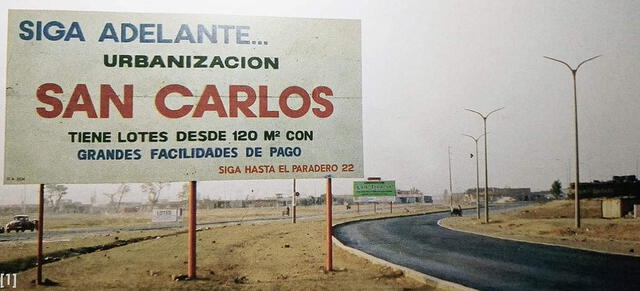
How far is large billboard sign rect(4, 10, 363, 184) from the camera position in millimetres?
10609

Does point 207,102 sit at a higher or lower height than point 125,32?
lower

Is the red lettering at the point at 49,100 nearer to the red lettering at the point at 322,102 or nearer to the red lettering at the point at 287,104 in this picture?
the red lettering at the point at 287,104

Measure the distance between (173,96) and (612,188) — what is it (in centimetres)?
6894

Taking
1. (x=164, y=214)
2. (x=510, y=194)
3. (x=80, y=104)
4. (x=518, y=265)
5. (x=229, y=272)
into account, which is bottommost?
(x=510, y=194)

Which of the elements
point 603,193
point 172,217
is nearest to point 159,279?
point 172,217

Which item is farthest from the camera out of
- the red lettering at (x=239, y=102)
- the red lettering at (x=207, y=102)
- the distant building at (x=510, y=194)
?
the distant building at (x=510, y=194)

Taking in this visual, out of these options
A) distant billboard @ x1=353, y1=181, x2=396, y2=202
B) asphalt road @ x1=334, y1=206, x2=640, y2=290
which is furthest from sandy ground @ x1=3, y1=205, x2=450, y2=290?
distant billboard @ x1=353, y1=181, x2=396, y2=202

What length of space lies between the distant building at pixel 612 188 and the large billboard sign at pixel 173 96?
6287 cm

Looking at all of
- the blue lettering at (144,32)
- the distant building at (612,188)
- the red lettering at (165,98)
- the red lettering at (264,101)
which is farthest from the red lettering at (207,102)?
the distant building at (612,188)

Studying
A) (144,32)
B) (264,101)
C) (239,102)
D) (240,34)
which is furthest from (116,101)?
(264,101)

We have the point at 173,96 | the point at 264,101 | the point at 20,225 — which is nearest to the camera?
the point at 173,96

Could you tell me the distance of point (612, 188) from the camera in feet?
207

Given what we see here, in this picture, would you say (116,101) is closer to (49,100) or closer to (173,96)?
(173,96)

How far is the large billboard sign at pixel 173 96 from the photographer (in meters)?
10.6
